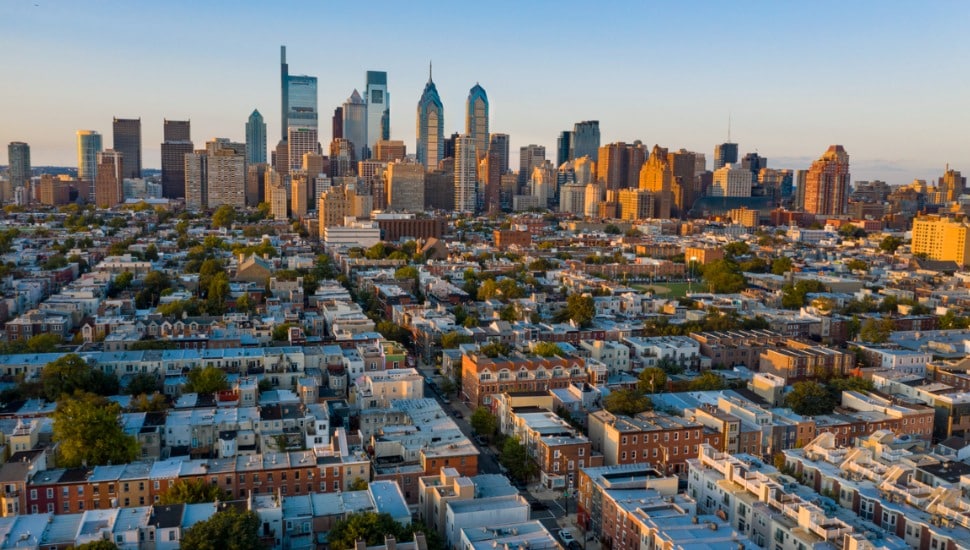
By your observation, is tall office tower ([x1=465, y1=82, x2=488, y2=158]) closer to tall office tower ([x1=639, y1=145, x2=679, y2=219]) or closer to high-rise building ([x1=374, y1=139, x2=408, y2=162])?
high-rise building ([x1=374, y1=139, x2=408, y2=162])

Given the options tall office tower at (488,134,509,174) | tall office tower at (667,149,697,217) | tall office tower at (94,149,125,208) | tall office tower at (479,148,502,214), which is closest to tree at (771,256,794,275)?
tall office tower at (667,149,697,217)

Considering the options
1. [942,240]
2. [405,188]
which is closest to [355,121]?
[405,188]

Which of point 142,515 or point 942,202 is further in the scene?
point 942,202

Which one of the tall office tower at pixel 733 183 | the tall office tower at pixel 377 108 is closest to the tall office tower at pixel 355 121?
the tall office tower at pixel 377 108

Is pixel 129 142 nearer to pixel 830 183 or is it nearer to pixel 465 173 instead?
pixel 465 173

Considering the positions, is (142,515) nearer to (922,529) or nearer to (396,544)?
(396,544)

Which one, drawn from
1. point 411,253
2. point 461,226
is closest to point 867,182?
point 461,226
